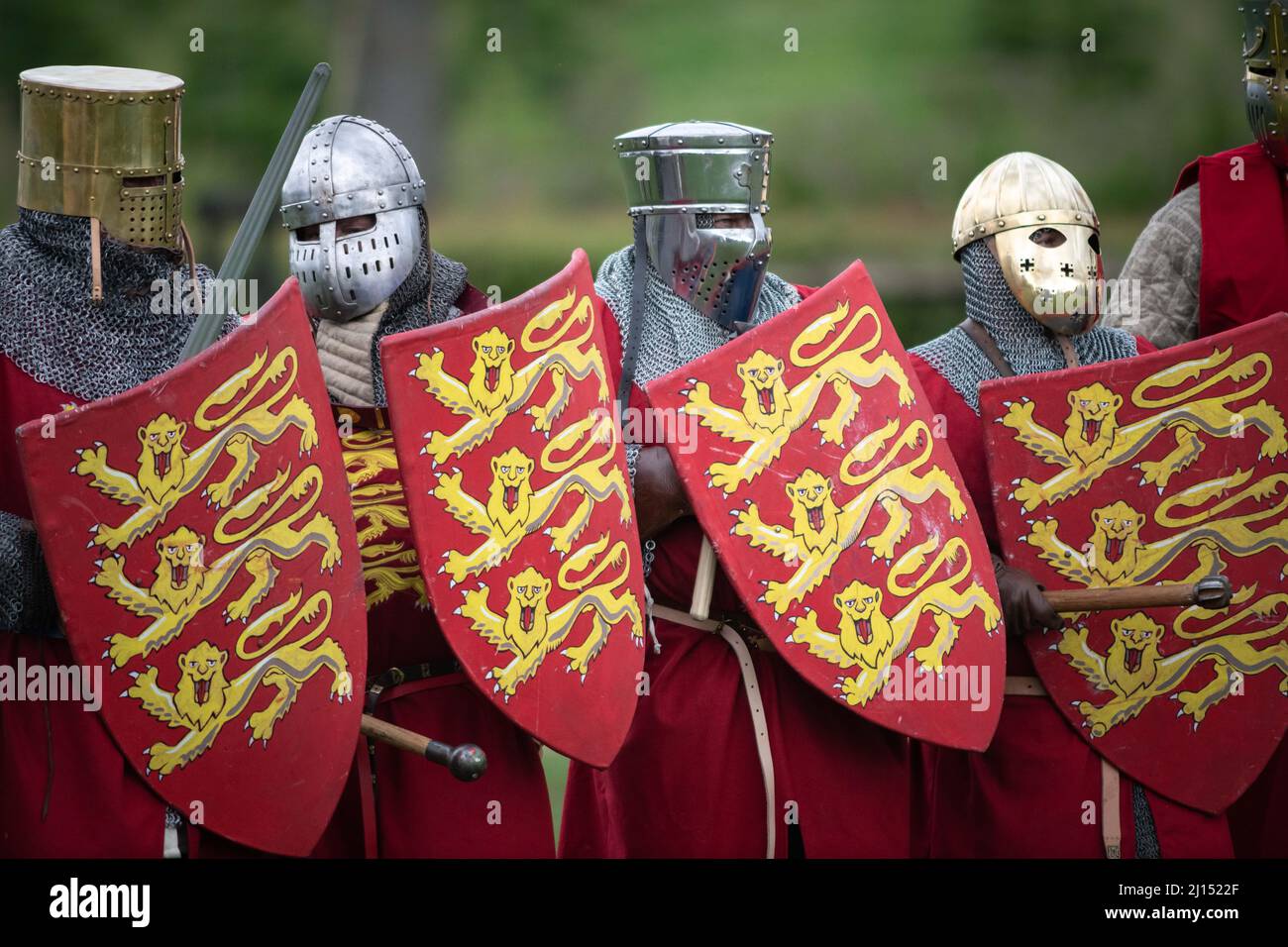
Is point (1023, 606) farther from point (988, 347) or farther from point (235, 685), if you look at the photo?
point (235, 685)

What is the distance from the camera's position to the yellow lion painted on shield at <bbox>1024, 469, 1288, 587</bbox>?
403 cm

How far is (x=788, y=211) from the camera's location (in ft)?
37.5

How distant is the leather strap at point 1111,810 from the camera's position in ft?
13.3

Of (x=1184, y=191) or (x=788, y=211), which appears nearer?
(x=1184, y=191)

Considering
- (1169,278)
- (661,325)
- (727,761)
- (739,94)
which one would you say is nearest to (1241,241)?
(1169,278)

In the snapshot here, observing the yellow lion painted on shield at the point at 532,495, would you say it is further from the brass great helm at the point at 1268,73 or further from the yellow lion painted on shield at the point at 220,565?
the brass great helm at the point at 1268,73

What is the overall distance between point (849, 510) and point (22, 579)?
1663 millimetres

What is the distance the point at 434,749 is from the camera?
3.37 metres

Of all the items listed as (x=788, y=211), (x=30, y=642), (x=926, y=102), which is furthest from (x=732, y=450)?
(x=926, y=102)

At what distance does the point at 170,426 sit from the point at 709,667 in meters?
1.36

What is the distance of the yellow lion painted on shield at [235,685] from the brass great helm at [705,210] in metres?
1.22
